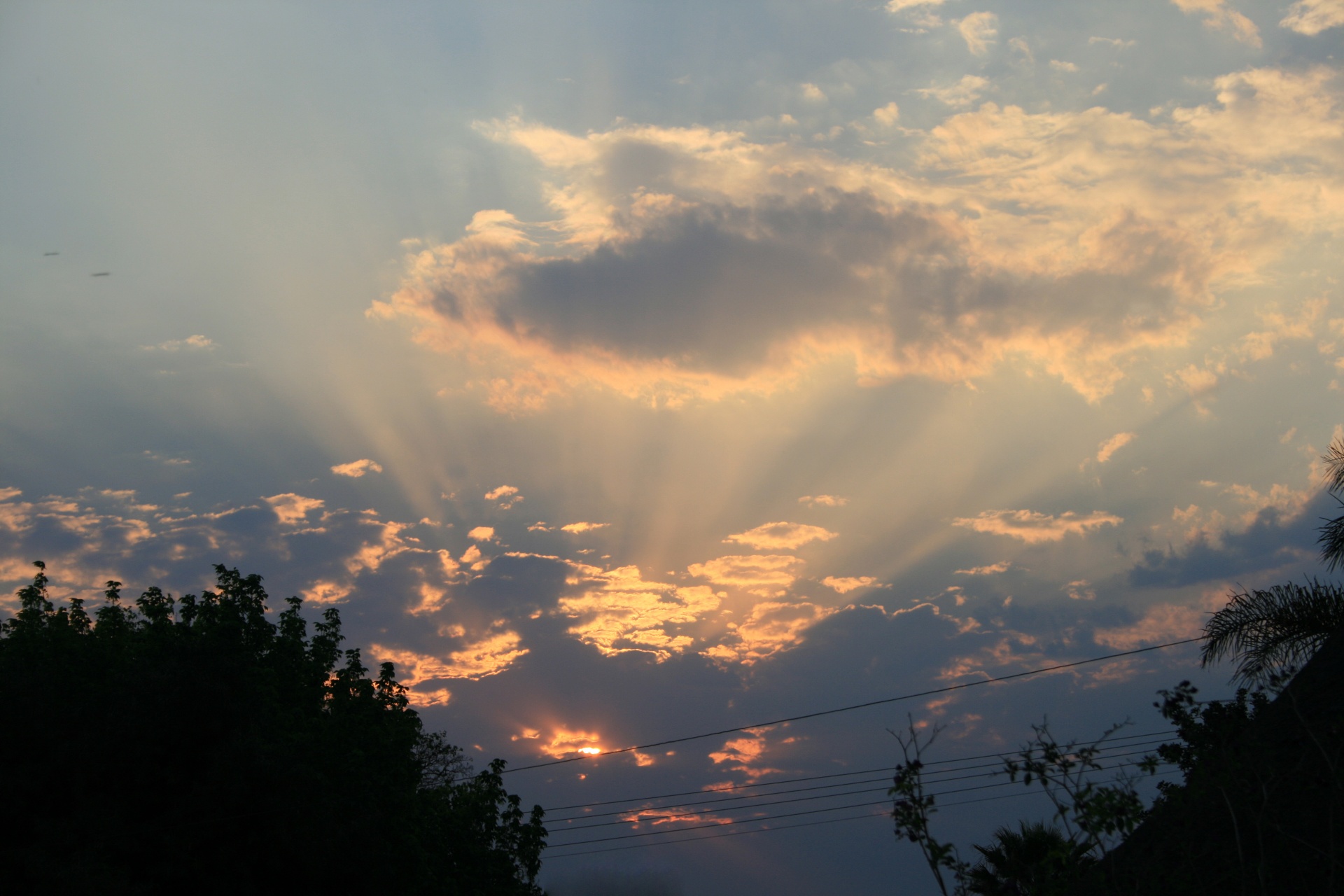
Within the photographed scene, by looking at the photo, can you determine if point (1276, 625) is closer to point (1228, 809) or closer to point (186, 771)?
point (1228, 809)

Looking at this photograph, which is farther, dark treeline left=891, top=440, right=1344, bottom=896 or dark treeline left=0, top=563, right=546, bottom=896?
dark treeline left=0, top=563, right=546, bottom=896

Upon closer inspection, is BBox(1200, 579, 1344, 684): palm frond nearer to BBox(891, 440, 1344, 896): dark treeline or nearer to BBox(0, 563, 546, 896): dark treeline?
BBox(891, 440, 1344, 896): dark treeline

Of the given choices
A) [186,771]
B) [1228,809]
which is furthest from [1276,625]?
[186,771]

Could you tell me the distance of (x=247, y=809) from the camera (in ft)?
70.4

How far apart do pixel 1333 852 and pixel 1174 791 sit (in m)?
1.97

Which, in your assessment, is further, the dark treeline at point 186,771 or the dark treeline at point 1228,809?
the dark treeline at point 186,771

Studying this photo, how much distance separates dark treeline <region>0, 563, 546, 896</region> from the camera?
66.5ft

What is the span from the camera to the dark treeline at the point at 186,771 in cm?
2027

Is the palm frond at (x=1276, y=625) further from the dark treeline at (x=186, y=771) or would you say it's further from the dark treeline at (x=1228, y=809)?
the dark treeline at (x=186, y=771)

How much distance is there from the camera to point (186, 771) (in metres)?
21.7

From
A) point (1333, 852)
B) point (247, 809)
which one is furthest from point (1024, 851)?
point (247, 809)

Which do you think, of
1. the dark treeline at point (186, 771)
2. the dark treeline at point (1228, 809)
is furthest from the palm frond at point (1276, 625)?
the dark treeline at point (186, 771)

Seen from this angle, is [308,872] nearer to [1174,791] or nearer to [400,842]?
[400,842]

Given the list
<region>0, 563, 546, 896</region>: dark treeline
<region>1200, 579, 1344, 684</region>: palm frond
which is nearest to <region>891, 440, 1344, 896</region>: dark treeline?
<region>1200, 579, 1344, 684</region>: palm frond
